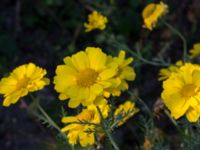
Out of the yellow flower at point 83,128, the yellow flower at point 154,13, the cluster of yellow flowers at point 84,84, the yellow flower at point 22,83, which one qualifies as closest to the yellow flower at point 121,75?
the cluster of yellow flowers at point 84,84

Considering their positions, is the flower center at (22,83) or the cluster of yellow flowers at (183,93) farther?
the flower center at (22,83)

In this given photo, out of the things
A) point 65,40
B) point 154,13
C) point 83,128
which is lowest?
point 83,128

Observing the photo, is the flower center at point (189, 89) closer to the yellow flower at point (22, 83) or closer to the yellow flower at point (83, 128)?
the yellow flower at point (83, 128)

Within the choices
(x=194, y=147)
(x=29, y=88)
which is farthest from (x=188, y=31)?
(x=29, y=88)

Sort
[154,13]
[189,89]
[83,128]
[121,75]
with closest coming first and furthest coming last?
[189,89] → [121,75] → [83,128] → [154,13]

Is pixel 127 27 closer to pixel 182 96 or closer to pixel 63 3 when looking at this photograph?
pixel 63 3

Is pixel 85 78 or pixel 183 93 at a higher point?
pixel 85 78

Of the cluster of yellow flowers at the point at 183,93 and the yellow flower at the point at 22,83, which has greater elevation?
the yellow flower at the point at 22,83

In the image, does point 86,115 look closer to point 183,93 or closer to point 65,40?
point 183,93

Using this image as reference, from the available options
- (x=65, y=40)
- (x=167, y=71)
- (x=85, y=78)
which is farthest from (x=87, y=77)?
(x=65, y=40)
